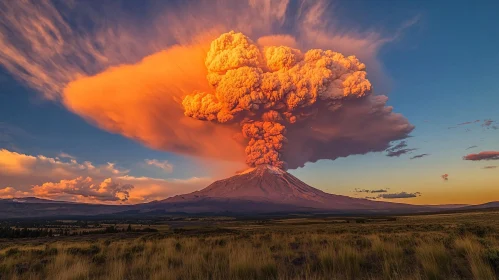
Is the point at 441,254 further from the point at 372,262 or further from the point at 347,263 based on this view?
the point at 347,263

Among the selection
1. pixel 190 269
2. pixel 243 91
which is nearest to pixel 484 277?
pixel 190 269

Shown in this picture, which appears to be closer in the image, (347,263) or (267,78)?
(347,263)

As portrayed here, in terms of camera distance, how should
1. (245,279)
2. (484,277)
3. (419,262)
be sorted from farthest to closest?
1. (419,262)
2. (245,279)
3. (484,277)

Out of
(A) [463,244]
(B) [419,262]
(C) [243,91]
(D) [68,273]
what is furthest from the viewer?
(C) [243,91]

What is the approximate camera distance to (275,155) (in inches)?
5861

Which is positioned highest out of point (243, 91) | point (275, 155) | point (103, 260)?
point (243, 91)

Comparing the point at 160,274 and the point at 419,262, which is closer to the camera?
the point at 160,274

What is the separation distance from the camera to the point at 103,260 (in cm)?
1091

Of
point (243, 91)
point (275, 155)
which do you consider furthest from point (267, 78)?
point (275, 155)

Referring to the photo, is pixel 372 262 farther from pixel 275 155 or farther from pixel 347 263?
pixel 275 155

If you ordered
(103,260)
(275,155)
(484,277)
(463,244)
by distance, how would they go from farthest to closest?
(275,155)
(103,260)
(463,244)
(484,277)

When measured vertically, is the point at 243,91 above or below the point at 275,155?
above

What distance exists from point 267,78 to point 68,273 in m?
114

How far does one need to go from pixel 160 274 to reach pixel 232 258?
1807 mm
